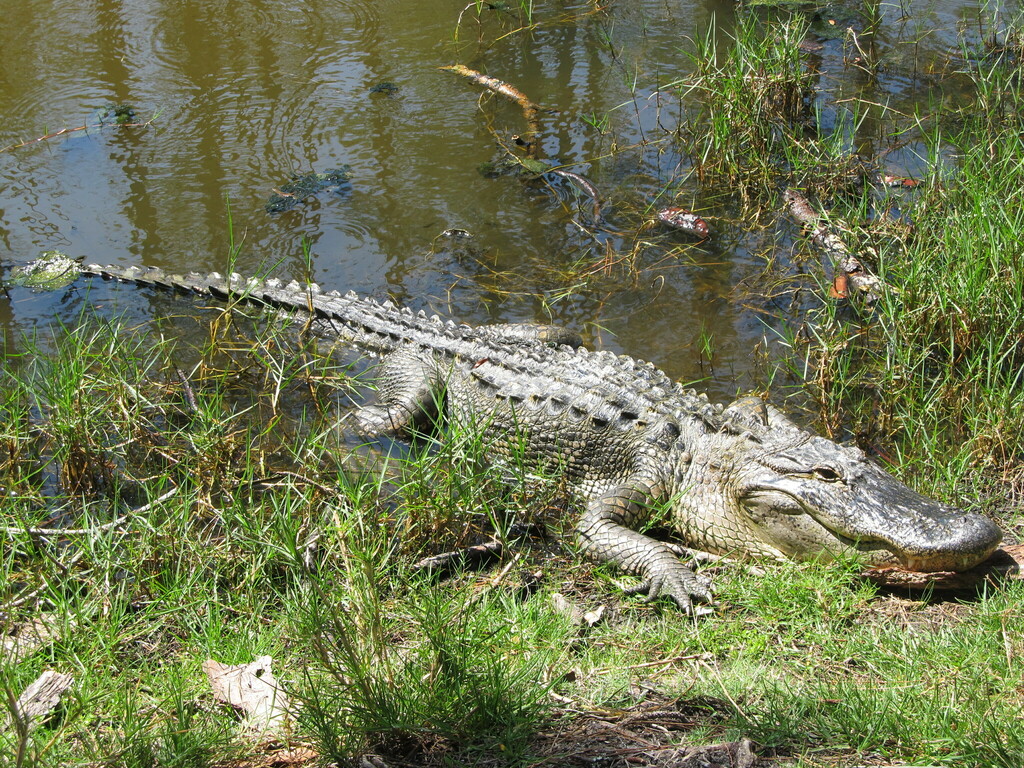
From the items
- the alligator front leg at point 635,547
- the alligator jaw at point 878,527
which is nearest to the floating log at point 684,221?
the alligator front leg at point 635,547

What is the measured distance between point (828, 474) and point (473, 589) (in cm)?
153

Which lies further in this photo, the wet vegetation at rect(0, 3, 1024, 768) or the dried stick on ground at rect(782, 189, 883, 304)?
the dried stick on ground at rect(782, 189, 883, 304)

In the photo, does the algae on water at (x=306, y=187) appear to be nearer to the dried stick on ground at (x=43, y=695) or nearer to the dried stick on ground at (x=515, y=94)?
the dried stick on ground at (x=515, y=94)

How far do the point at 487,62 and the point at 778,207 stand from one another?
12.6 feet

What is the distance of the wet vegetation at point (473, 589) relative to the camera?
2.32 metres

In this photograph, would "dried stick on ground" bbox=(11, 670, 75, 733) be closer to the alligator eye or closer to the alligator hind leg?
the alligator hind leg

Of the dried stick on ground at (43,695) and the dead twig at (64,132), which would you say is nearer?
the dried stick on ground at (43,695)

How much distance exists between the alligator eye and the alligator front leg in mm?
652

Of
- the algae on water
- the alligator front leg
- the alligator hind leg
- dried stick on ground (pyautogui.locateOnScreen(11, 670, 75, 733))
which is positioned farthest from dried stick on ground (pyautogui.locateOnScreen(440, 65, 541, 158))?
dried stick on ground (pyautogui.locateOnScreen(11, 670, 75, 733))

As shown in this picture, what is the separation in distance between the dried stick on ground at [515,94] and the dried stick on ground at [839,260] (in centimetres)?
236

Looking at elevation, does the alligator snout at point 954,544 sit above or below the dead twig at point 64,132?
below

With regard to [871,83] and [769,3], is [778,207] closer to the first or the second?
[871,83]

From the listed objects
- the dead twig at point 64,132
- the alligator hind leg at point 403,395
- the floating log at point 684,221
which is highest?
the dead twig at point 64,132

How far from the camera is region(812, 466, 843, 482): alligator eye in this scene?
11.2 ft
